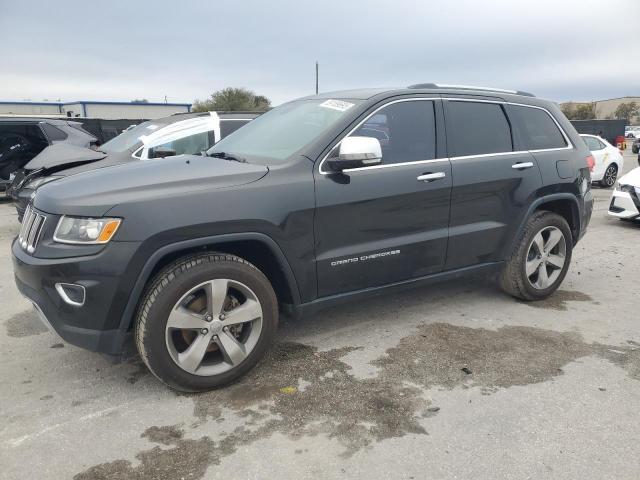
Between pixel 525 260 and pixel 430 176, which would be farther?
pixel 525 260

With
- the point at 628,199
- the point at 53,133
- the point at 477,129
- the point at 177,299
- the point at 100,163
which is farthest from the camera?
the point at 53,133

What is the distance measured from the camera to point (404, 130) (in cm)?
368

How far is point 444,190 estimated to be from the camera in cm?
374

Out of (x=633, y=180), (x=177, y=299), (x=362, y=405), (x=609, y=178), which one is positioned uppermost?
(x=633, y=180)

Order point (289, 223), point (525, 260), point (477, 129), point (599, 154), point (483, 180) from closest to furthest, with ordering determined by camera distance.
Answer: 1. point (289, 223)
2. point (483, 180)
3. point (477, 129)
4. point (525, 260)
5. point (599, 154)

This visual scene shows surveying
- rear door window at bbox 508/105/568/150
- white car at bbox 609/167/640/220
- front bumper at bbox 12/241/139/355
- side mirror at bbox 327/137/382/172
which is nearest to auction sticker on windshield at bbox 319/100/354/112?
side mirror at bbox 327/137/382/172

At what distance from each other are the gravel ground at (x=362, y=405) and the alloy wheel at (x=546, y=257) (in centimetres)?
35

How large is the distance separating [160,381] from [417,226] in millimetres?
1982

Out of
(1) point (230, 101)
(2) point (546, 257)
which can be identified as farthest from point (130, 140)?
(1) point (230, 101)

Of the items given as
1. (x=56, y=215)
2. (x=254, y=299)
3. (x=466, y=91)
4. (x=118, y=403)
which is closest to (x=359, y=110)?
(x=466, y=91)

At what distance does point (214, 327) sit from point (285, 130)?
5.11ft

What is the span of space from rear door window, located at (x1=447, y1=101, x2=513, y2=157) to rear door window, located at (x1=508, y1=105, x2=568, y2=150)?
0.13 metres

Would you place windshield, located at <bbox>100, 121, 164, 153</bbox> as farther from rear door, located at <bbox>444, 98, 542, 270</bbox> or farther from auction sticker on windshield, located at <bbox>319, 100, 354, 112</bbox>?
rear door, located at <bbox>444, 98, 542, 270</bbox>

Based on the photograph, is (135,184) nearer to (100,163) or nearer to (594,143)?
(100,163)
